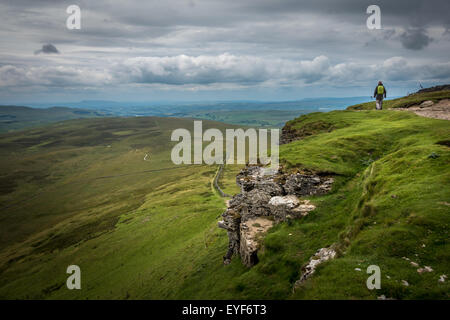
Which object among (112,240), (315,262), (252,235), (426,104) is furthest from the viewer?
(112,240)

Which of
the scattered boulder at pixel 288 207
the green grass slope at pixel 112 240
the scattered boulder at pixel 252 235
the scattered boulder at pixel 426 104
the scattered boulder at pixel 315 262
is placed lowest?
the green grass slope at pixel 112 240

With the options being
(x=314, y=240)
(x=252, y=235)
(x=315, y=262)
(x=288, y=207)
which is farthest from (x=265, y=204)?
(x=315, y=262)

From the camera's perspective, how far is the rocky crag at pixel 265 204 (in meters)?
33.5

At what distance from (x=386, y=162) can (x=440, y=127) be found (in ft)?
66.0

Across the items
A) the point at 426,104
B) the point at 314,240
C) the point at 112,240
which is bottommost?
→ the point at 112,240

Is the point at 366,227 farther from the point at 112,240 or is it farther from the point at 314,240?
the point at 112,240

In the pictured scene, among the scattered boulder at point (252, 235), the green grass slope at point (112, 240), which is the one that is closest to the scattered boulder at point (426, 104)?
the scattered boulder at point (252, 235)

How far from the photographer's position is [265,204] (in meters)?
37.6

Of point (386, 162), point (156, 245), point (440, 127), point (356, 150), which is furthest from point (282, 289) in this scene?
point (156, 245)

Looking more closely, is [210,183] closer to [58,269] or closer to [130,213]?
[130,213]

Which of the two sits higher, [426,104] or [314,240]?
[426,104]

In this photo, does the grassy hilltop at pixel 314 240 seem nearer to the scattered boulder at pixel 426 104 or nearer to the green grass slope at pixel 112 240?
the green grass slope at pixel 112 240

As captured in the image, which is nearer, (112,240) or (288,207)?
(288,207)

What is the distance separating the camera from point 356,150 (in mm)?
43438
